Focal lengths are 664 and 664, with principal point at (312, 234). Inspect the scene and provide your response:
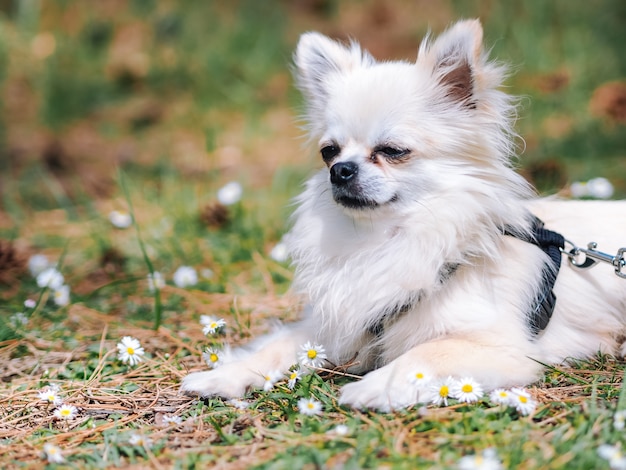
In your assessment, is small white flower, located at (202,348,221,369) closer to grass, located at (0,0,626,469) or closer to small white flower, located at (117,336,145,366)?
grass, located at (0,0,626,469)

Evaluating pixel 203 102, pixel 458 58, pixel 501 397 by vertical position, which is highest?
pixel 458 58

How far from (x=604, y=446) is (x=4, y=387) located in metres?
2.07

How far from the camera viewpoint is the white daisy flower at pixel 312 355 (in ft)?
7.67

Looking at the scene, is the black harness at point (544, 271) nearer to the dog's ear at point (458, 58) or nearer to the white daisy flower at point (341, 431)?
the dog's ear at point (458, 58)

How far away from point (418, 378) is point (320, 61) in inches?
54.6

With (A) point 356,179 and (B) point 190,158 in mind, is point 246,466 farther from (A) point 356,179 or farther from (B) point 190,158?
(B) point 190,158

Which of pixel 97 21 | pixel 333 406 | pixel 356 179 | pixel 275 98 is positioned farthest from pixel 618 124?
pixel 97 21

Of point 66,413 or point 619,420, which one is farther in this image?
point 66,413

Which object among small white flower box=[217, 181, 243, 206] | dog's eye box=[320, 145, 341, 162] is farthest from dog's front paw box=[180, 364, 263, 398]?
small white flower box=[217, 181, 243, 206]

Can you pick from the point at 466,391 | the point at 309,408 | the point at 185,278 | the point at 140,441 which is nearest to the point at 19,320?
the point at 185,278

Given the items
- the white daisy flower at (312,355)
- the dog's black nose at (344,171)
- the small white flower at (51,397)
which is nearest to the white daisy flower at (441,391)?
the white daisy flower at (312,355)

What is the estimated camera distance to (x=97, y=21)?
24.4 ft

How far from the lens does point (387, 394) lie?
2.02m

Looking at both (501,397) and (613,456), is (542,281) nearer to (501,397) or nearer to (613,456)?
(501,397)
